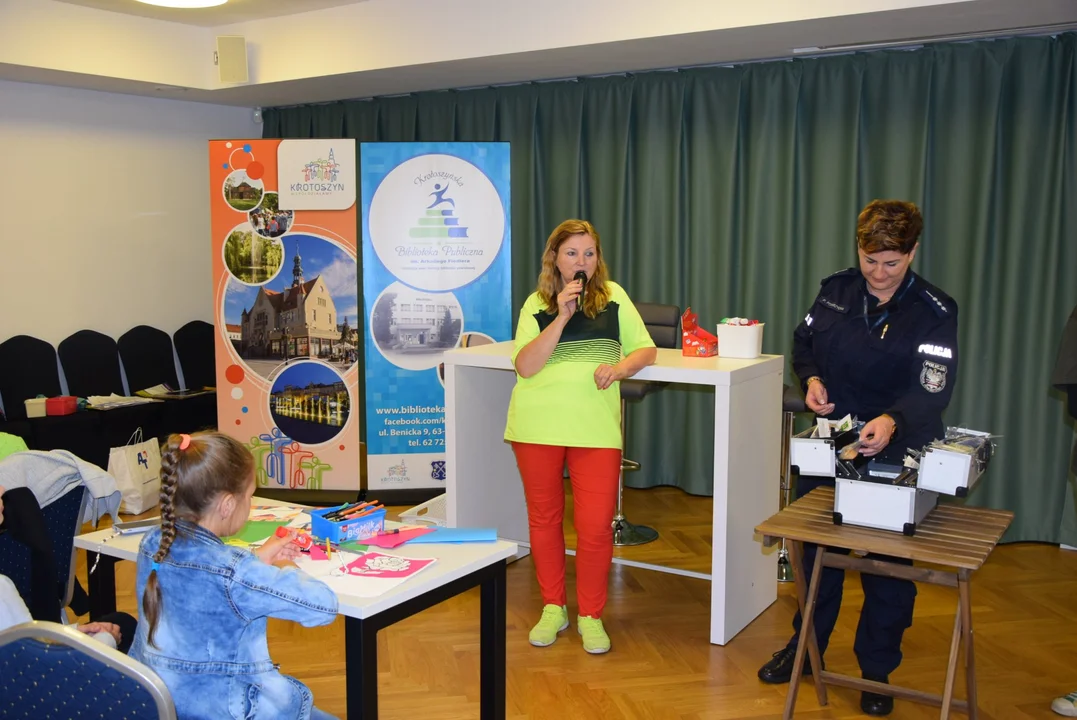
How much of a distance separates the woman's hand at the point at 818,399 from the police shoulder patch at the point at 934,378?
30cm

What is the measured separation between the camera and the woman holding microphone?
3145 millimetres

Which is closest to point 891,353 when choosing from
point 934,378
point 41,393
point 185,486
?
point 934,378

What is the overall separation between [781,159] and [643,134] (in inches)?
32.4

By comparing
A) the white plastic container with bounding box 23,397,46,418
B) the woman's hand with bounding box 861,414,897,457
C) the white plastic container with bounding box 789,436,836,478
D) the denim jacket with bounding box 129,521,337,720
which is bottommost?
the white plastic container with bounding box 23,397,46,418

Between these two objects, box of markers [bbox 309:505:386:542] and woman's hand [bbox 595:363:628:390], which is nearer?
box of markers [bbox 309:505:386:542]

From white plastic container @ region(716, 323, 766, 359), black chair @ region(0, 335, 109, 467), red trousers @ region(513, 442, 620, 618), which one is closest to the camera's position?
red trousers @ region(513, 442, 620, 618)

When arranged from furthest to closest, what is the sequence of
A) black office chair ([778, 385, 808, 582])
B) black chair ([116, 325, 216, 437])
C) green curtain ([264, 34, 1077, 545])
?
black chair ([116, 325, 216, 437]) < green curtain ([264, 34, 1077, 545]) < black office chair ([778, 385, 808, 582])

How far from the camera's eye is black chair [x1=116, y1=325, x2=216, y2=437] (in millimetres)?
5816

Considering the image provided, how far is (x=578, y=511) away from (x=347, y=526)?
45.9 inches

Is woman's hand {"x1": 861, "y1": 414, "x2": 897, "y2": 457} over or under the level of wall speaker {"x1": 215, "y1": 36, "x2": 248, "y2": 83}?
under

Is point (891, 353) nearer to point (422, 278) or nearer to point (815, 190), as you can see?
point (815, 190)

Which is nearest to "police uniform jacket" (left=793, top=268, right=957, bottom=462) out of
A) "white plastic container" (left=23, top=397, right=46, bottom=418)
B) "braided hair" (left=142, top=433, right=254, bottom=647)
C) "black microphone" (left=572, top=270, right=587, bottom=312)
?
"black microphone" (left=572, top=270, right=587, bottom=312)

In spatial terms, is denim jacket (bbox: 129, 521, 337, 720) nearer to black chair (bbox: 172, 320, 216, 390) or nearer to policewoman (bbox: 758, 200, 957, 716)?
policewoman (bbox: 758, 200, 957, 716)

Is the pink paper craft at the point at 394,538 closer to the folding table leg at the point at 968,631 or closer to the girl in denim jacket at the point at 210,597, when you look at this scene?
the girl in denim jacket at the point at 210,597
